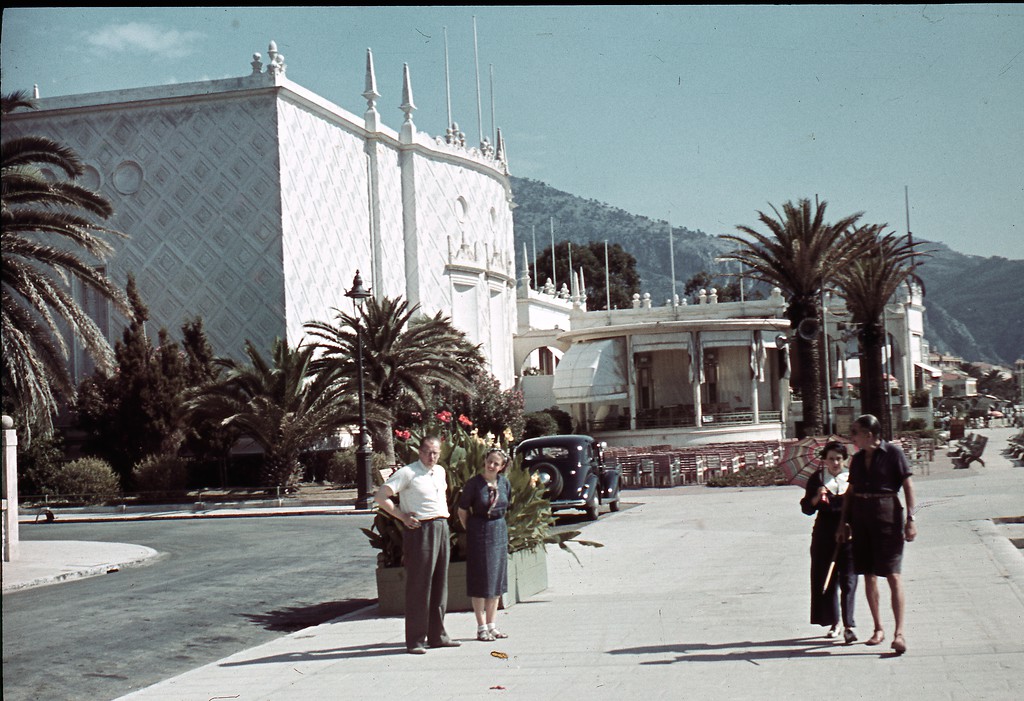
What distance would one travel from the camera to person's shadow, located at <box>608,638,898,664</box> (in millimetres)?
8305

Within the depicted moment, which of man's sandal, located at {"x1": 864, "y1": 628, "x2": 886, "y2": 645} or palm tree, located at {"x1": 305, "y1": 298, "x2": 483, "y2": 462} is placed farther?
palm tree, located at {"x1": 305, "y1": 298, "x2": 483, "y2": 462}

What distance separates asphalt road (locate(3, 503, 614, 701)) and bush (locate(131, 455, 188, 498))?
40.7ft

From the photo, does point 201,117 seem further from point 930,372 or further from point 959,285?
point 959,285

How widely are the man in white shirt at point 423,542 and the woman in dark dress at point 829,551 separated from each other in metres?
2.80

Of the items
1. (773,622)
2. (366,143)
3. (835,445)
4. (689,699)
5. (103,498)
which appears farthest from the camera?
(366,143)

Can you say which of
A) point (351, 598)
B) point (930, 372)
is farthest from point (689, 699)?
point (930, 372)

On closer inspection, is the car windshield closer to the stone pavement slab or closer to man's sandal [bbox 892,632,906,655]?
the stone pavement slab

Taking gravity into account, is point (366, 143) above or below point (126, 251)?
above

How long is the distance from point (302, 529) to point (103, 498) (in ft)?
40.3

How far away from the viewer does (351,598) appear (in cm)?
1354

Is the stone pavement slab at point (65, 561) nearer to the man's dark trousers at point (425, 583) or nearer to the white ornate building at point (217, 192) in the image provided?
the man's dark trousers at point (425, 583)

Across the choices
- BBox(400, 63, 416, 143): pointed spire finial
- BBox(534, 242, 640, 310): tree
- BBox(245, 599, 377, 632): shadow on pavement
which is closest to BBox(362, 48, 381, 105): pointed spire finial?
BBox(400, 63, 416, 143): pointed spire finial

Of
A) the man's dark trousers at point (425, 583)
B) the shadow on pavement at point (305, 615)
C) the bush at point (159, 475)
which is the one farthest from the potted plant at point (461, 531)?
the bush at point (159, 475)

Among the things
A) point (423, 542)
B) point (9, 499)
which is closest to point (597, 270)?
point (9, 499)
